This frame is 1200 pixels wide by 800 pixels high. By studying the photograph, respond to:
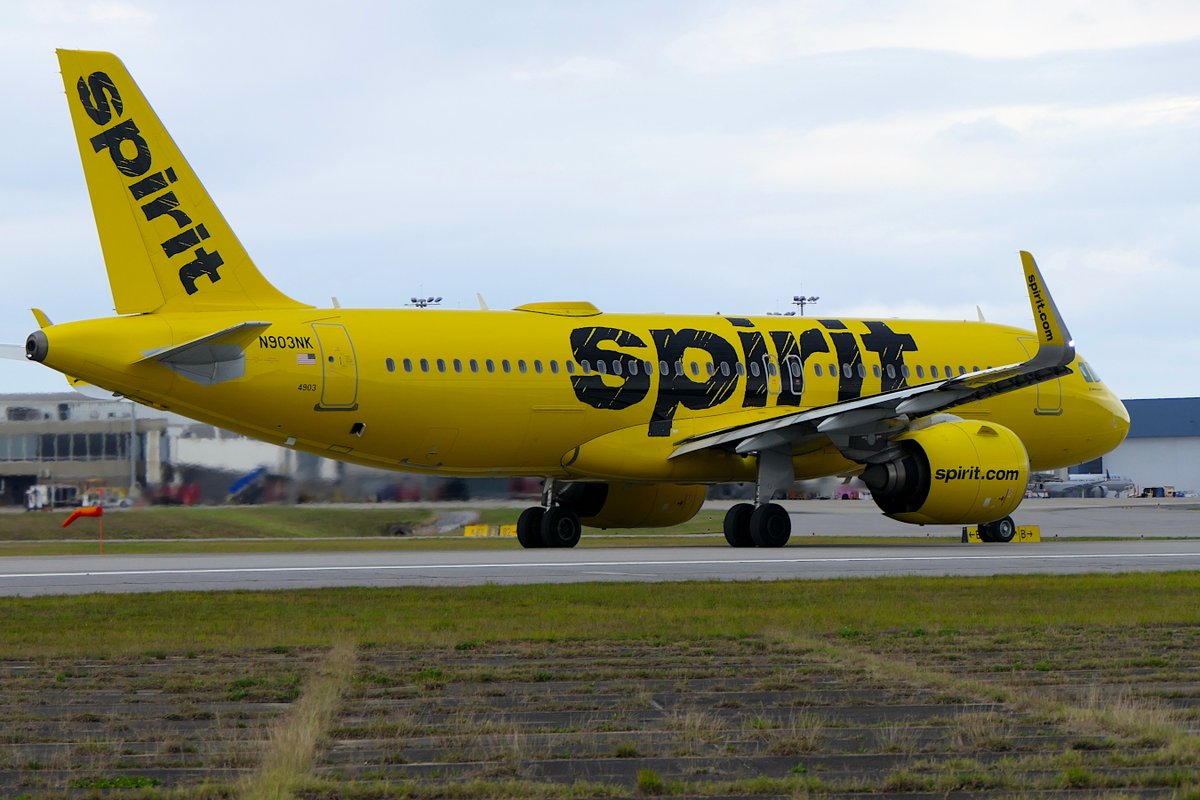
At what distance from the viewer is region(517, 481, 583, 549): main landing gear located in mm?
30688

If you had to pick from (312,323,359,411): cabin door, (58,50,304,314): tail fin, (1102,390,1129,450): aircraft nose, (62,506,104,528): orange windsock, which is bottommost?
(62,506,104,528): orange windsock

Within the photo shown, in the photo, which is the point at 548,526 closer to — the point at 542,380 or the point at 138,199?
the point at 542,380

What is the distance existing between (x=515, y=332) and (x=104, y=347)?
7.47m

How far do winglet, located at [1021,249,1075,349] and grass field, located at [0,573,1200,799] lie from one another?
10.0m

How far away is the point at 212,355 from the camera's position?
2514 centimetres

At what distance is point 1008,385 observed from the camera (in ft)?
90.3

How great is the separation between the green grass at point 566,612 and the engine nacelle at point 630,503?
1342 cm

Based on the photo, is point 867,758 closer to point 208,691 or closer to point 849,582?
point 208,691

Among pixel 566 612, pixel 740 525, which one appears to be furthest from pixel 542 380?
pixel 566 612

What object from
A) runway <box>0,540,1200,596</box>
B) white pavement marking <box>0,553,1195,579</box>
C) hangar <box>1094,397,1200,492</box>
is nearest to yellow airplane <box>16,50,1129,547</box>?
runway <box>0,540,1200,596</box>

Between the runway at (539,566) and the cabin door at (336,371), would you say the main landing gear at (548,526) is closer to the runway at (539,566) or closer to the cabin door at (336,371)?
the runway at (539,566)

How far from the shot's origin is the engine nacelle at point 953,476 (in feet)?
93.7

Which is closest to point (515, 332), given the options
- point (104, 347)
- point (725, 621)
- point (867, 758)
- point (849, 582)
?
point (104, 347)

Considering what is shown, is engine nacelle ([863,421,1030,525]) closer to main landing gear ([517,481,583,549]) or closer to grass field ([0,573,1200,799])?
main landing gear ([517,481,583,549])
